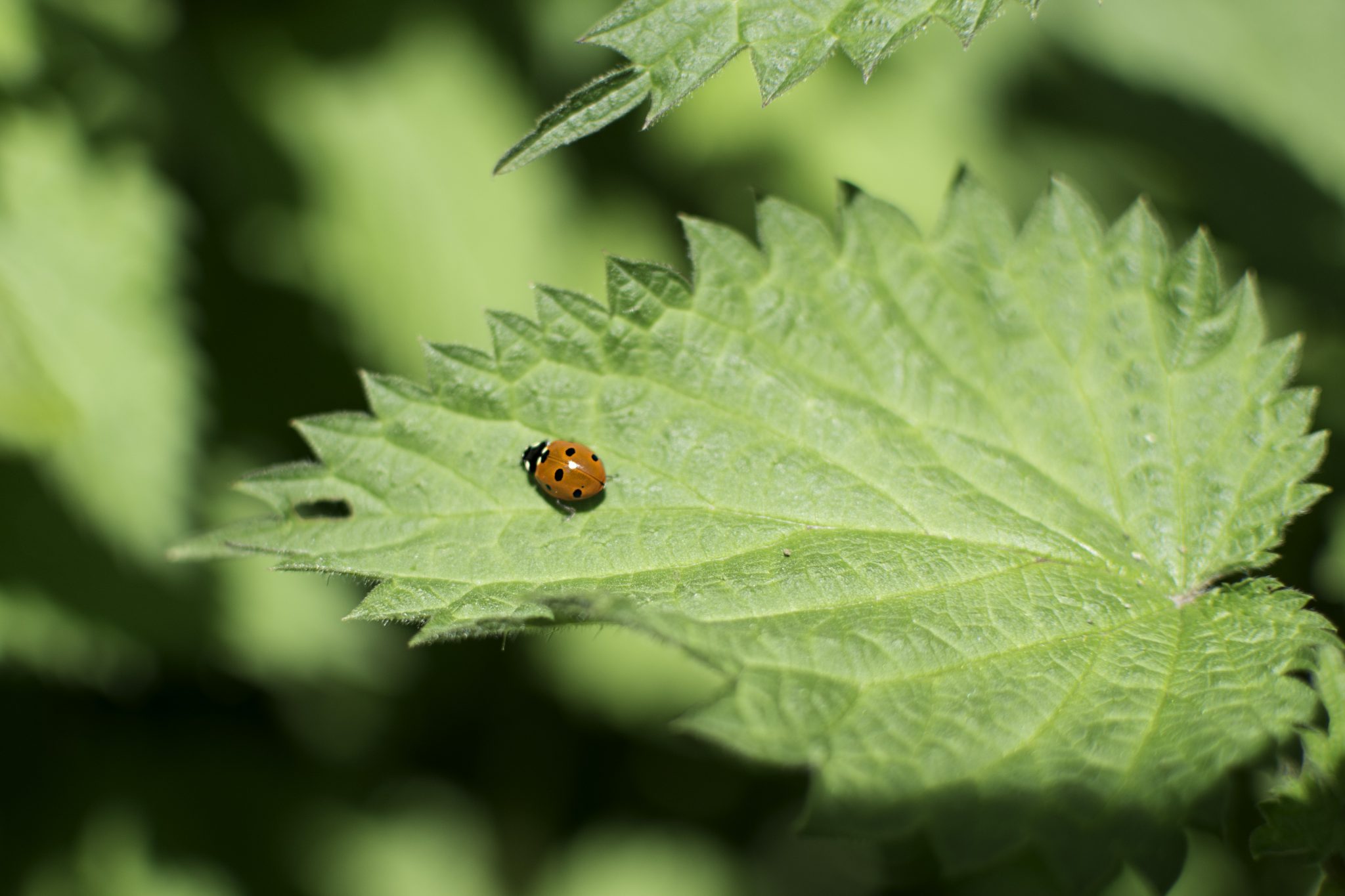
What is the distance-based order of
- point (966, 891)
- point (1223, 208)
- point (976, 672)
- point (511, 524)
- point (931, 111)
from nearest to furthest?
point (976, 672) → point (511, 524) → point (966, 891) → point (1223, 208) → point (931, 111)

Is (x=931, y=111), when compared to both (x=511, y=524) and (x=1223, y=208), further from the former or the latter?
(x=511, y=524)

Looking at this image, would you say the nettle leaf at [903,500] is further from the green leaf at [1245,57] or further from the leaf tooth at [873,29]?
the green leaf at [1245,57]

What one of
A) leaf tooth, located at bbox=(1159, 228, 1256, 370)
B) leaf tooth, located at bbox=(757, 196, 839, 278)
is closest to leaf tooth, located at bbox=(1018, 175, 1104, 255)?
leaf tooth, located at bbox=(1159, 228, 1256, 370)

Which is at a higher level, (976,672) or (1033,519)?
(1033,519)

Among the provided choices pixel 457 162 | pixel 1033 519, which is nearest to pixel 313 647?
pixel 457 162

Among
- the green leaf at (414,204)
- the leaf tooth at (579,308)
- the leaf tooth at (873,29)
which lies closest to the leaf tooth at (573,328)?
the leaf tooth at (579,308)

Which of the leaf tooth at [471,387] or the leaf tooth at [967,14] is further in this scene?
the leaf tooth at [471,387]
